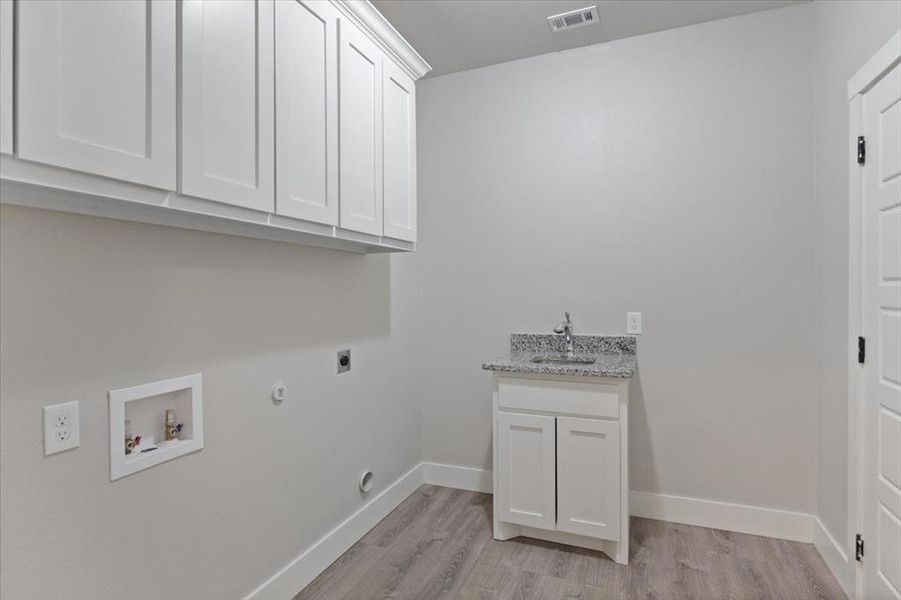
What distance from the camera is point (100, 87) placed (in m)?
1.09

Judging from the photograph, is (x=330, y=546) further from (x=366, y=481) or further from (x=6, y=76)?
(x=6, y=76)

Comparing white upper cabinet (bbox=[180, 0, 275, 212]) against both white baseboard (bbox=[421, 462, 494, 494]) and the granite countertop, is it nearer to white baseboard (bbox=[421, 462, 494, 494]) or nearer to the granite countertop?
the granite countertop

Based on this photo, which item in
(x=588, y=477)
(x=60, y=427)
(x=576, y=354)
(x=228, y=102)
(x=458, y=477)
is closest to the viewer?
(x=60, y=427)

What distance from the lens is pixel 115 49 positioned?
1.13m

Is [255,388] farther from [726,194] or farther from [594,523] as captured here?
[726,194]

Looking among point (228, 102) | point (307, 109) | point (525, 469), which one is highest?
point (307, 109)

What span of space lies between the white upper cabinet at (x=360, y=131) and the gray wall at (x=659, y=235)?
3.53 feet

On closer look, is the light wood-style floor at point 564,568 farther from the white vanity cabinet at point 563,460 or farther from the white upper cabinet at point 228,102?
the white upper cabinet at point 228,102

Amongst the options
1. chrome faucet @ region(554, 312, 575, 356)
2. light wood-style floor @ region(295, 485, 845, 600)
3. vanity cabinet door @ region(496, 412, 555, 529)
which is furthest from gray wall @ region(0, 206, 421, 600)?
chrome faucet @ region(554, 312, 575, 356)

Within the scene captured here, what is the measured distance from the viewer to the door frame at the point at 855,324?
1910mm

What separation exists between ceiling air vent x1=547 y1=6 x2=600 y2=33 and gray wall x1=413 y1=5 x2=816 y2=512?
0.28 meters

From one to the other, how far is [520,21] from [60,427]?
104 inches

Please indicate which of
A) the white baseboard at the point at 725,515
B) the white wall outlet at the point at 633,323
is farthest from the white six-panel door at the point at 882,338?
the white wall outlet at the point at 633,323

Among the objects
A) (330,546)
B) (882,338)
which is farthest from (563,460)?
(882,338)
